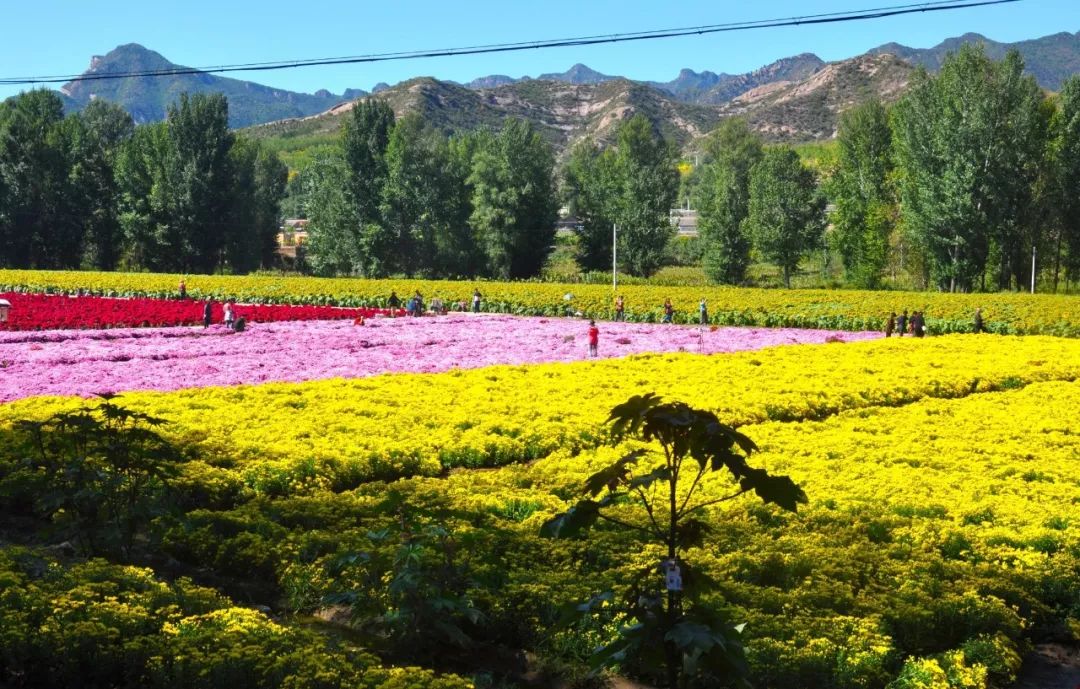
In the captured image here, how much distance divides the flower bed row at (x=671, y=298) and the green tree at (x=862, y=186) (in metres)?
19.2

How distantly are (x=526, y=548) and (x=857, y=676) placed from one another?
377 centimetres

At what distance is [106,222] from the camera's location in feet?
287

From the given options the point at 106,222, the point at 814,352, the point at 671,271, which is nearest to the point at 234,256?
the point at 106,222

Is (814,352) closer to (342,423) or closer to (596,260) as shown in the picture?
(342,423)

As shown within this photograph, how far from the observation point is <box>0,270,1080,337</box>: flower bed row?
140ft

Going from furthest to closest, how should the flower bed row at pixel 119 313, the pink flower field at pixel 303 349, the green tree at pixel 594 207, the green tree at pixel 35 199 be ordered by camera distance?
the green tree at pixel 35 199 < the green tree at pixel 594 207 < the flower bed row at pixel 119 313 < the pink flower field at pixel 303 349

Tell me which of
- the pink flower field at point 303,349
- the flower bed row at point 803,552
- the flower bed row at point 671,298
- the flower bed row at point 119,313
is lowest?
the flower bed row at point 803,552

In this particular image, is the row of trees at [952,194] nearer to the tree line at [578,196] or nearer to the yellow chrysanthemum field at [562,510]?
the tree line at [578,196]

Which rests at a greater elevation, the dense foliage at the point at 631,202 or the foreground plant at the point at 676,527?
the dense foliage at the point at 631,202

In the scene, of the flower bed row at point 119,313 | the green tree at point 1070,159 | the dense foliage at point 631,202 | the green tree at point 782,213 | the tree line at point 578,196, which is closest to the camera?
the flower bed row at point 119,313

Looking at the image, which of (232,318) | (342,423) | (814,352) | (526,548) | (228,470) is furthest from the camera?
(232,318)

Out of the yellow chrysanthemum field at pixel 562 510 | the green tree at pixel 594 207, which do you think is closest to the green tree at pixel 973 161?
the green tree at pixel 594 207

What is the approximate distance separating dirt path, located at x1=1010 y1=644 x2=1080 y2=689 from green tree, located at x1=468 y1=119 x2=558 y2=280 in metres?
67.7

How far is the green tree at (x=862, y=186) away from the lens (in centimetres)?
6956
